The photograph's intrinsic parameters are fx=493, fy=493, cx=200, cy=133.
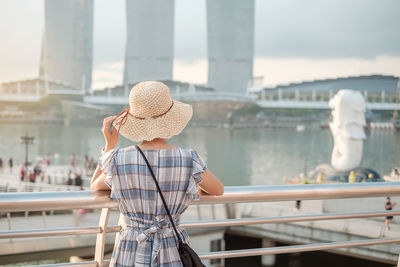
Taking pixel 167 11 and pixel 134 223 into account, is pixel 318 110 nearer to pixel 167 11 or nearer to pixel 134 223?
pixel 167 11

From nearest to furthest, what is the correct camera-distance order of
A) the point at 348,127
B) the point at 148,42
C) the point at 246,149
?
the point at 348,127, the point at 246,149, the point at 148,42

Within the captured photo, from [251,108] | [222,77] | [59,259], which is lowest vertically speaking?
[59,259]

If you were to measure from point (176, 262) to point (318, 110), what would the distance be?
4939cm

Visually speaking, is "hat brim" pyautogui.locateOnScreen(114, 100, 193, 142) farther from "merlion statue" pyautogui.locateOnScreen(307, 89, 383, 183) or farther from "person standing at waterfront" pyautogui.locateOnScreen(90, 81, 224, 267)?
"merlion statue" pyautogui.locateOnScreen(307, 89, 383, 183)

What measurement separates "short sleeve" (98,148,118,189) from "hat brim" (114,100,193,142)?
51 mm

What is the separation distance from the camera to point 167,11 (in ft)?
206

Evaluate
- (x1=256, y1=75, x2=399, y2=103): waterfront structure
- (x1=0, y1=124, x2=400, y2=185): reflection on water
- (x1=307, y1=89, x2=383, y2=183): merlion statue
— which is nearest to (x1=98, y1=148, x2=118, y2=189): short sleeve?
(x1=307, y1=89, x2=383, y2=183): merlion statue

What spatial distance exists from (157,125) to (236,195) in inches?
10.0

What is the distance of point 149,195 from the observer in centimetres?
86

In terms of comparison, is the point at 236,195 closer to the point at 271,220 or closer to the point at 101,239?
the point at 271,220

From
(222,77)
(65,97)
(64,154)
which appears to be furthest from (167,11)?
(64,154)

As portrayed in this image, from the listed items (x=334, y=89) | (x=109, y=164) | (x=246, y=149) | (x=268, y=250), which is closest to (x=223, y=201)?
(x=268, y=250)

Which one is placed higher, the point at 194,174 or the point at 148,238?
the point at 194,174

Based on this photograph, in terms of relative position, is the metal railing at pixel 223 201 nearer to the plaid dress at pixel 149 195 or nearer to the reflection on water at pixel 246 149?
the plaid dress at pixel 149 195
